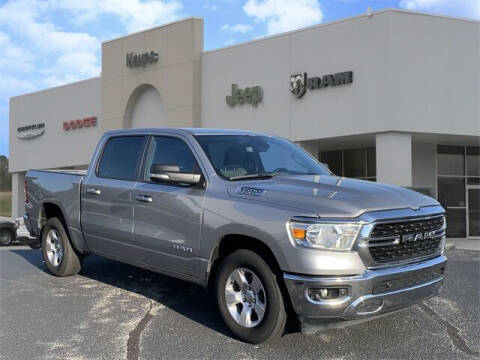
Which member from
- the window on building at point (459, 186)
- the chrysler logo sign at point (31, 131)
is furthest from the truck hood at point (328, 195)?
the chrysler logo sign at point (31, 131)

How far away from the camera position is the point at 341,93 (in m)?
19.1

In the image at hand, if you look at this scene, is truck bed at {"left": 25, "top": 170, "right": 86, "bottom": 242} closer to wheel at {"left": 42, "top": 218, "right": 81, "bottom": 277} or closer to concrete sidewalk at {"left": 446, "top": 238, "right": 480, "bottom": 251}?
wheel at {"left": 42, "top": 218, "right": 81, "bottom": 277}

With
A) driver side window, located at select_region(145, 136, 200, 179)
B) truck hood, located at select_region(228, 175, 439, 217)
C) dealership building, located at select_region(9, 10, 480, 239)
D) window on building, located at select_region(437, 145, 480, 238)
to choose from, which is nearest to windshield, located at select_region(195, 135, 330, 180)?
driver side window, located at select_region(145, 136, 200, 179)

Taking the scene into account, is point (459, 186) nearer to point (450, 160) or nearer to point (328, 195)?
point (450, 160)

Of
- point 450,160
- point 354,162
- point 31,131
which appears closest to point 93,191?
point 354,162

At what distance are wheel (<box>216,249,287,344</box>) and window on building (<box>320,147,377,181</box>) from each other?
1790cm

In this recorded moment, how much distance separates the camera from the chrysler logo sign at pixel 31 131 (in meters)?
34.2

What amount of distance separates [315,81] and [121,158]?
47.5 feet

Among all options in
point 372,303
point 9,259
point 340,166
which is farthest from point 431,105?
point 372,303

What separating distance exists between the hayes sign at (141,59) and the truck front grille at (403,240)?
23295 mm

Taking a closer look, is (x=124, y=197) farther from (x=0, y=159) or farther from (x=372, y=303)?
(x=0, y=159)

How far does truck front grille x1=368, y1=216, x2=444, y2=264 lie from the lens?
418 centimetres

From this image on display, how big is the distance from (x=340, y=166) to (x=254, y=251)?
1960 cm

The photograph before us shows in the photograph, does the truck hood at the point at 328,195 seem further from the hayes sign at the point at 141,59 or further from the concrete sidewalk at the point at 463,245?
the hayes sign at the point at 141,59
